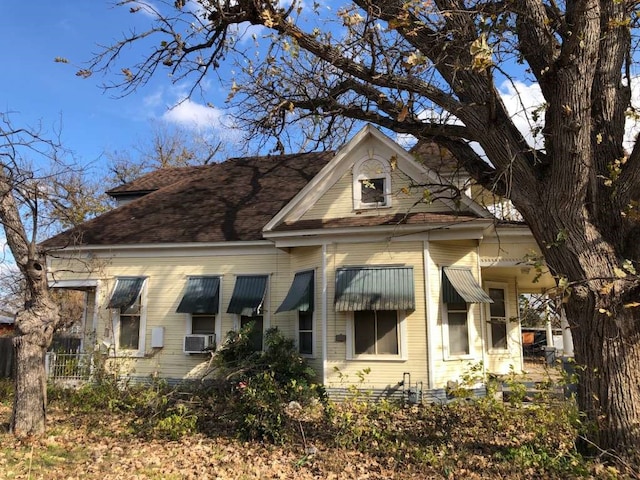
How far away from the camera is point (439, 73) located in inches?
308

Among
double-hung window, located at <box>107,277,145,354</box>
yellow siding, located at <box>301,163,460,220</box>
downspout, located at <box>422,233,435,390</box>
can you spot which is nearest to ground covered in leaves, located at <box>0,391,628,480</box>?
downspout, located at <box>422,233,435,390</box>

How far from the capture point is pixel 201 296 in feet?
44.2

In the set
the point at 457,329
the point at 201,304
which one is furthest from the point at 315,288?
the point at 457,329

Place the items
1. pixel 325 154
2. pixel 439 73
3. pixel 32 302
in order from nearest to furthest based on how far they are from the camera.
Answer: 1. pixel 439 73
2. pixel 32 302
3. pixel 325 154

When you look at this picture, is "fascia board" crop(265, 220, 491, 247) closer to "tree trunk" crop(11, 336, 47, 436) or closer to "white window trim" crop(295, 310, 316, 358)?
"white window trim" crop(295, 310, 316, 358)

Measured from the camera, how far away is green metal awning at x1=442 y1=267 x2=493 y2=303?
11.3 m

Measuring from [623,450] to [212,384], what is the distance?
817 centimetres

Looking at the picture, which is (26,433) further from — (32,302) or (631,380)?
(631,380)

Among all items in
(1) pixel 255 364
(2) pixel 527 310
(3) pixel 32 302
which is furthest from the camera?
(1) pixel 255 364

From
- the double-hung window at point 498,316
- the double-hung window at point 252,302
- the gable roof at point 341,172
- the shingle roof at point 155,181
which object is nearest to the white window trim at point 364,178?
the gable roof at point 341,172

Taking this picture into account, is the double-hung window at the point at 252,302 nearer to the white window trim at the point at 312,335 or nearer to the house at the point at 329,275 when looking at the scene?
the house at the point at 329,275

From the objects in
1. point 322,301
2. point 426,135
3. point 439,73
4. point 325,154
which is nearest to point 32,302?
point 322,301

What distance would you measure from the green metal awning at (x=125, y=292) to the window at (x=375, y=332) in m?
6.52

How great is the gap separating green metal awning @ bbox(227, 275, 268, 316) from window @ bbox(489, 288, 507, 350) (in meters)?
6.67
